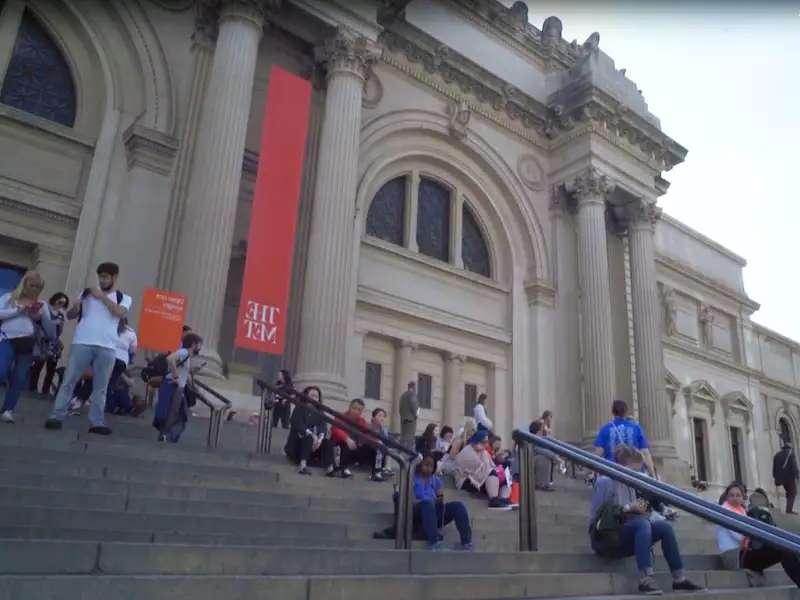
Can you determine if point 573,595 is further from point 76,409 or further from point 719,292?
point 719,292

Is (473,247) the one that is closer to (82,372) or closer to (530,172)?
(530,172)

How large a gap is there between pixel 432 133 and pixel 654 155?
23.9 feet

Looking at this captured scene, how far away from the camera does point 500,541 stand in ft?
21.3

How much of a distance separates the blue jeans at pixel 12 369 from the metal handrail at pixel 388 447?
2791 mm

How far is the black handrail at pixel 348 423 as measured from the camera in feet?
20.4

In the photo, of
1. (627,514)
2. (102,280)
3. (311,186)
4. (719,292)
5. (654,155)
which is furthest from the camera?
(719,292)

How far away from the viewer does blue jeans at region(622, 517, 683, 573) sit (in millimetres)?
4645

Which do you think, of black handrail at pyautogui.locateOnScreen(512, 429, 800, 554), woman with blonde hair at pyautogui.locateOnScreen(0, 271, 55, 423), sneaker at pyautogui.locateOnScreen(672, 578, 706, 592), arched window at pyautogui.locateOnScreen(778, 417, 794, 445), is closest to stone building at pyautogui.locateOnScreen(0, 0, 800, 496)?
woman with blonde hair at pyautogui.locateOnScreen(0, 271, 55, 423)

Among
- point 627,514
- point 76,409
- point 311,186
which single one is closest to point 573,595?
point 627,514

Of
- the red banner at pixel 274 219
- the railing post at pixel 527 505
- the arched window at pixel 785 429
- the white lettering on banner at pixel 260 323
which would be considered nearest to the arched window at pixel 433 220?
the red banner at pixel 274 219

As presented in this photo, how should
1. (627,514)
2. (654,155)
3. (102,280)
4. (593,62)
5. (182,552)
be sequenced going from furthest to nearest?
(654,155) < (593,62) < (102,280) < (627,514) < (182,552)

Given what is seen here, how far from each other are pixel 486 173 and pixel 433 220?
7.41ft

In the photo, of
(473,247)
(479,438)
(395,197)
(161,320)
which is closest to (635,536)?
(479,438)

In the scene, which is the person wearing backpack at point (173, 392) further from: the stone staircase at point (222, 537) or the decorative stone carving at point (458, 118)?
the decorative stone carving at point (458, 118)
